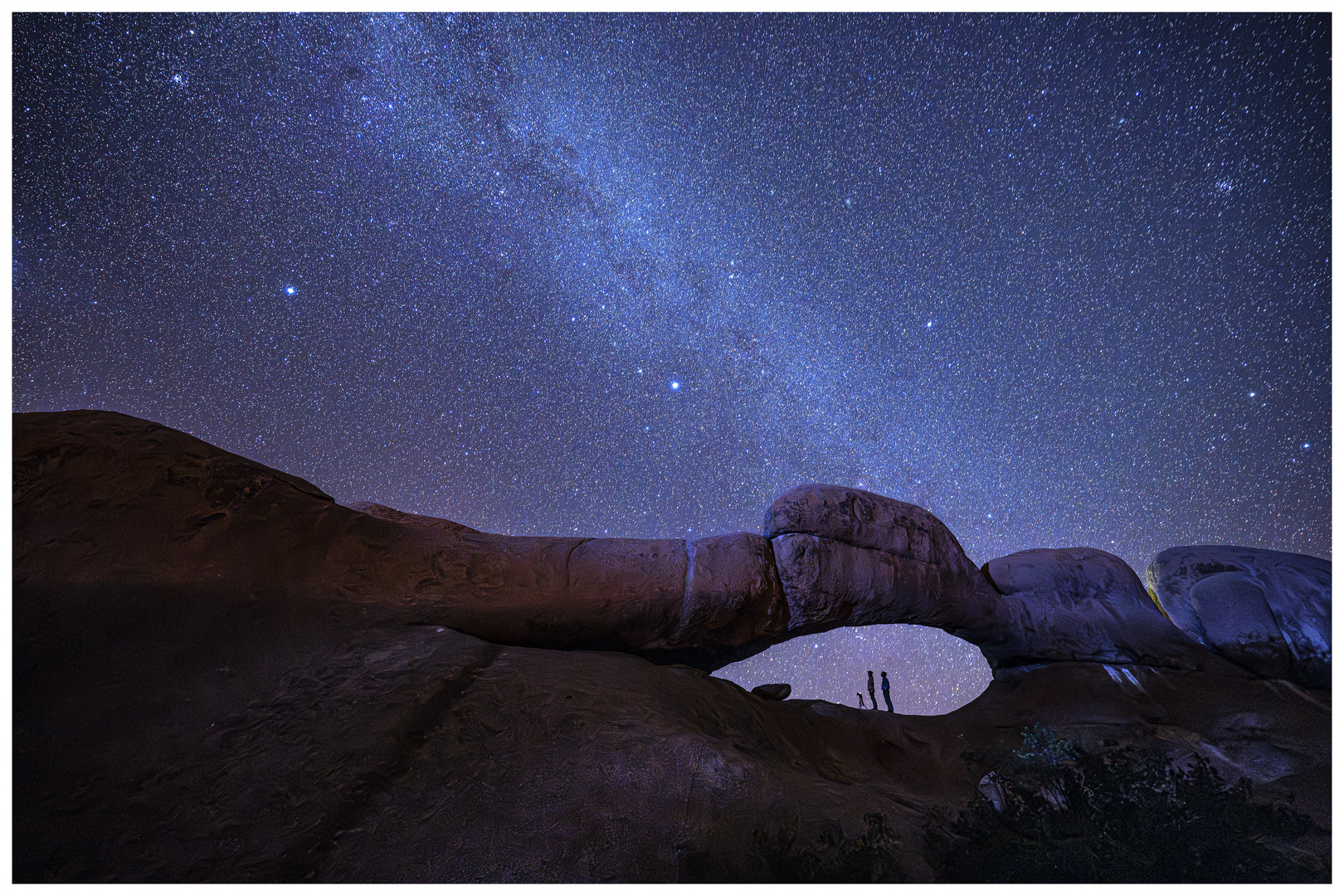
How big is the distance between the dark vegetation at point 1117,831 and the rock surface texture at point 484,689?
0.36m

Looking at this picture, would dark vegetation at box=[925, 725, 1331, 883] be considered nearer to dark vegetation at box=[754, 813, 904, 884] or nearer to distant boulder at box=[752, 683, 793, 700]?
dark vegetation at box=[754, 813, 904, 884]

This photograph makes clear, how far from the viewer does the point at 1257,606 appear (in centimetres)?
884

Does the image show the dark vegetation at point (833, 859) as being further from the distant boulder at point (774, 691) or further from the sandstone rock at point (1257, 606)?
the sandstone rock at point (1257, 606)

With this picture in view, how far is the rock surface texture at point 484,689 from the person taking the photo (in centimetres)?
392

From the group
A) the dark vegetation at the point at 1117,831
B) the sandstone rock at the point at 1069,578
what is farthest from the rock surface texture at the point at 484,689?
the dark vegetation at the point at 1117,831

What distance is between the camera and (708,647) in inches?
328

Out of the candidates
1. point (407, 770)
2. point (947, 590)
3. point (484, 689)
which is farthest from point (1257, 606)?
point (407, 770)

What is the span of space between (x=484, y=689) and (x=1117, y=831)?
5451mm

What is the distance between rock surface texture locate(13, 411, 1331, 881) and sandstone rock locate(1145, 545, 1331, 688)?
0.17 ft

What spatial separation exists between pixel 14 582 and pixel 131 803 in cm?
242

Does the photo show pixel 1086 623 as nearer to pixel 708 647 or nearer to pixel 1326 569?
pixel 1326 569

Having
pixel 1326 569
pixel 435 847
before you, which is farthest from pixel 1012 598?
pixel 435 847

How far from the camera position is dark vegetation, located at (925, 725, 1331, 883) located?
413 centimetres

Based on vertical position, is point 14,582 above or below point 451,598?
above
